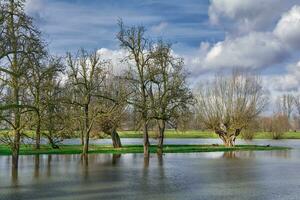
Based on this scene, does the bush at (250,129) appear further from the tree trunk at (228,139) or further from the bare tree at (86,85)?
the bare tree at (86,85)

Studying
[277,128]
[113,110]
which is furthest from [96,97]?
[277,128]

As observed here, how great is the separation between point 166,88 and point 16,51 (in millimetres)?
22026

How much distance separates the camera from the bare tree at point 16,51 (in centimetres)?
2481

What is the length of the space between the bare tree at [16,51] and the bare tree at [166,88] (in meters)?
15.8

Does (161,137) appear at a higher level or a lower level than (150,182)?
higher

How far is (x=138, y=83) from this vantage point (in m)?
43.1

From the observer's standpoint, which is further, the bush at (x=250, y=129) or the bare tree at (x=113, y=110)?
the bush at (x=250, y=129)

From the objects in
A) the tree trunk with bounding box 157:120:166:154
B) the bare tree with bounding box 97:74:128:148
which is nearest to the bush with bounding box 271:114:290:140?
the bare tree with bounding box 97:74:128:148

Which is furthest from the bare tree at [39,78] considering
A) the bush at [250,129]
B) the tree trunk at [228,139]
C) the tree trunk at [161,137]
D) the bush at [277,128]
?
the bush at [277,128]

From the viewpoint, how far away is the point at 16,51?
2525 cm

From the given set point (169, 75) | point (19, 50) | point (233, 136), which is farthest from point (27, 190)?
point (233, 136)

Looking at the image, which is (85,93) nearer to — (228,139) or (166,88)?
(166,88)

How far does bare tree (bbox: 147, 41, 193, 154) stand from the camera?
43781 millimetres

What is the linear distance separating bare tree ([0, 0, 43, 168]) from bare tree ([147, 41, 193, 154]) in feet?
51.7
